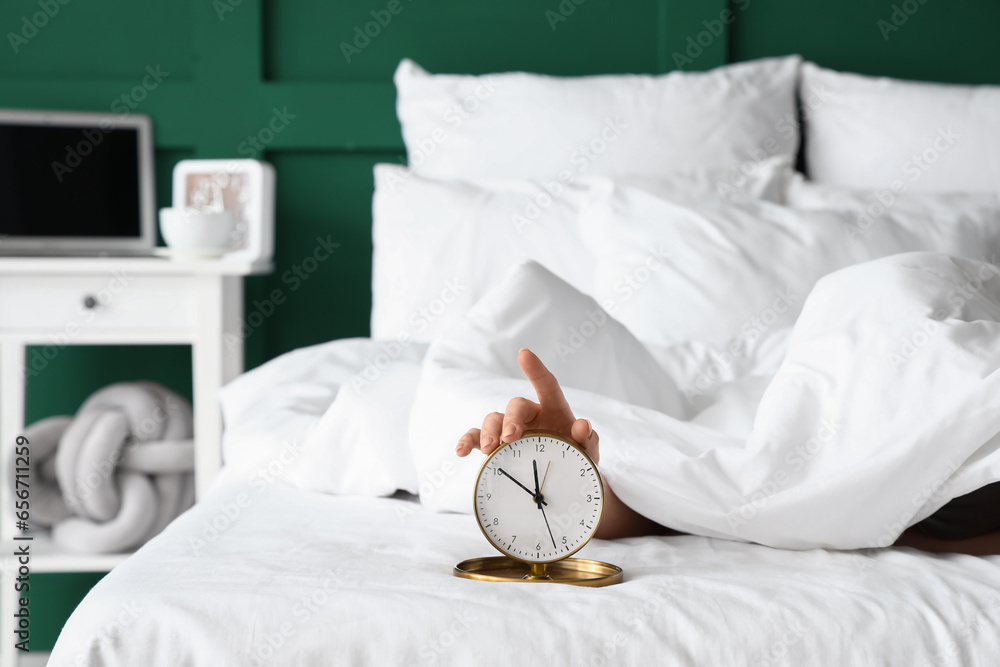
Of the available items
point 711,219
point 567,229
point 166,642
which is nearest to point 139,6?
point 567,229

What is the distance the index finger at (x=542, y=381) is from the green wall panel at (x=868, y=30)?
1.57m

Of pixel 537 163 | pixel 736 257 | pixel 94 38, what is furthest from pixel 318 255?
pixel 736 257

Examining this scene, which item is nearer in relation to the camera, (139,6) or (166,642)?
(166,642)

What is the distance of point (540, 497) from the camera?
75 centimetres

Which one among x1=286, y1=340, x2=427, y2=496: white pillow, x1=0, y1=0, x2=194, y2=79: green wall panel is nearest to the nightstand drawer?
x1=0, y1=0, x2=194, y2=79: green wall panel

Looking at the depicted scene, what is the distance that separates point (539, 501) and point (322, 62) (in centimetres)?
156

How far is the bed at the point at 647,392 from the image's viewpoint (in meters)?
0.65

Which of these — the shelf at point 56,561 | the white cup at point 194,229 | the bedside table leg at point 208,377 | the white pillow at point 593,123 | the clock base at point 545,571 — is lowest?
the shelf at point 56,561

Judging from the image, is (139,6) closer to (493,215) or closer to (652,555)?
(493,215)

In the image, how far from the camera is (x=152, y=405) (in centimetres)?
180

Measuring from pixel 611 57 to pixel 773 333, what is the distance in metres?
0.97

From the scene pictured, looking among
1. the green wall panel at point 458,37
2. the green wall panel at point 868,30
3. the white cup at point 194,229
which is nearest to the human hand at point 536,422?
the white cup at point 194,229

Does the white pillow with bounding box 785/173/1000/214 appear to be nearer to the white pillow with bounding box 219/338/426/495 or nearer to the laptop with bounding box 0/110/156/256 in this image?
the white pillow with bounding box 219/338/426/495

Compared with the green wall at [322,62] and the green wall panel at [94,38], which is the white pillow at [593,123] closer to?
the green wall at [322,62]
